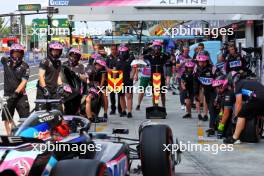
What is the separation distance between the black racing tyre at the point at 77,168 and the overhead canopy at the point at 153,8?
8.85m

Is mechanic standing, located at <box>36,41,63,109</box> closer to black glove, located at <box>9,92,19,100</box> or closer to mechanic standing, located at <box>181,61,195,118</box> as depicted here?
black glove, located at <box>9,92,19,100</box>

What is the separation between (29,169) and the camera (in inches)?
166

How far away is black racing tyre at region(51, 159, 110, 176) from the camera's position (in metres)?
4.20

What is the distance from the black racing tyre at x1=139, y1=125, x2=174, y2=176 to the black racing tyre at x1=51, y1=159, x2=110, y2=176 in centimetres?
165

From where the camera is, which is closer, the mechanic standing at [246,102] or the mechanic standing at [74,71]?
the mechanic standing at [74,71]

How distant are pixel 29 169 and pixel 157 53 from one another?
1021cm

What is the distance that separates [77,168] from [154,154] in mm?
1832

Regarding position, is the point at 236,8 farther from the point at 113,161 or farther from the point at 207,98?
the point at 113,161

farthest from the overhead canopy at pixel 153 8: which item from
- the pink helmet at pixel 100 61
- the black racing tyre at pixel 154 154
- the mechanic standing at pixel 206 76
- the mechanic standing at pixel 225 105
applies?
the black racing tyre at pixel 154 154

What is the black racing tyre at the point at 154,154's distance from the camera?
19.5 feet

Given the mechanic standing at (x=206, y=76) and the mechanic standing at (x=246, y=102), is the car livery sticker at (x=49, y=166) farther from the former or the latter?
the mechanic standing at (x=206, y=76)

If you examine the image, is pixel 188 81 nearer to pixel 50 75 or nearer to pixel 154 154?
pixel 50 75

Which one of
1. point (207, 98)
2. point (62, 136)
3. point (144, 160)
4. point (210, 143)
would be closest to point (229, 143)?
point (210, 143)

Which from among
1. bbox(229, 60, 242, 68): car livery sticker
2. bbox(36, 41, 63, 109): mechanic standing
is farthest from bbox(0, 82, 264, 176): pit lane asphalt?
bbox(36, 41, 63, 109): mechanic standing
